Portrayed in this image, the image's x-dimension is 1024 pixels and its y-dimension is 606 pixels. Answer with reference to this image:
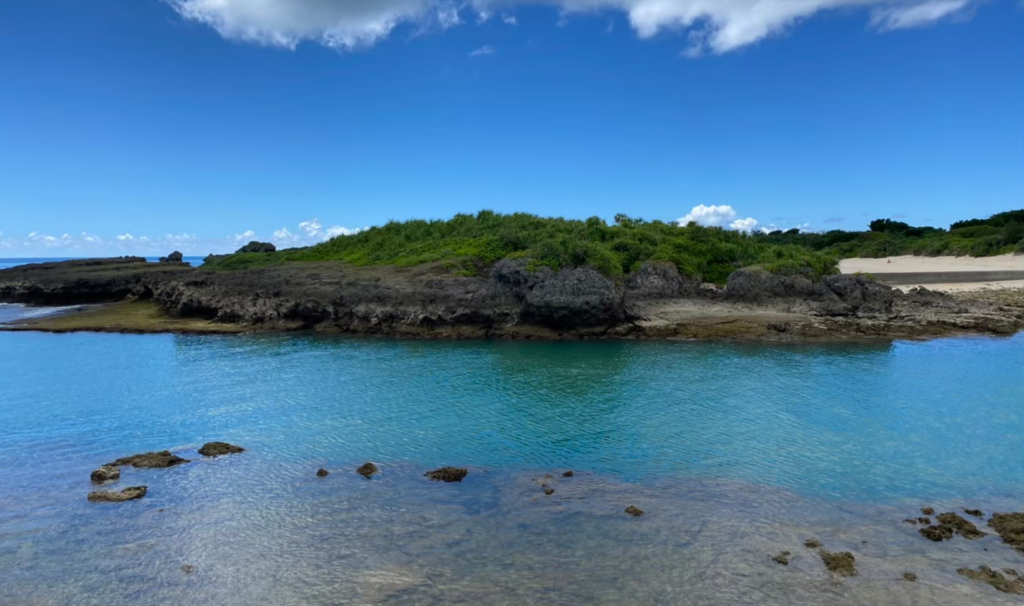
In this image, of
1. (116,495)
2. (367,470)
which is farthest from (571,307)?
(116,495)

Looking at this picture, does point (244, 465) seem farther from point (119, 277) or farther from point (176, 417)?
→ point (119, 277)

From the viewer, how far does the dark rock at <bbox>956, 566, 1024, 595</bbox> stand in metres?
8.94

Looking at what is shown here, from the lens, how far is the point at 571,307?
32094 millimetres

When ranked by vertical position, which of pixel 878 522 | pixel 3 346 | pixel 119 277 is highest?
pixel 119 277

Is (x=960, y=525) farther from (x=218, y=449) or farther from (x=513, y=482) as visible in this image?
(x=218, y=449)

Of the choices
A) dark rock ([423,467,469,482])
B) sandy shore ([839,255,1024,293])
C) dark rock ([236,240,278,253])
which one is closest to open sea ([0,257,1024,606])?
dark rock ([423,467,469,482])

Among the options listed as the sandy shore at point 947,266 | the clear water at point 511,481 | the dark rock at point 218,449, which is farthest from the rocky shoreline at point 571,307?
the dark rock at point 218,449

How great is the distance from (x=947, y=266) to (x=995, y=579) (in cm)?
5815

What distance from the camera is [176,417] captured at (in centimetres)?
1872

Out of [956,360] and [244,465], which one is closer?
[244,465]

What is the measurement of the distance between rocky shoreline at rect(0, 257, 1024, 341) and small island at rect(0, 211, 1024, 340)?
0.27 ft

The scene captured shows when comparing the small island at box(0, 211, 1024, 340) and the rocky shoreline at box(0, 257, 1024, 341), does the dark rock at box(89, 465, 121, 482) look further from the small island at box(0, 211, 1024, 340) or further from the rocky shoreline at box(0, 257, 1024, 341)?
the small island at box(0, 211, 1024, 340)

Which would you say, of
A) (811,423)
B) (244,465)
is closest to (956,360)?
(811,423)

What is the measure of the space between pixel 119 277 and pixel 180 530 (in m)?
47.2
